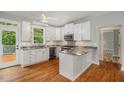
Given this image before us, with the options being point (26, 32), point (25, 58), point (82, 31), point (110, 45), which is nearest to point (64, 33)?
point (82, 31)

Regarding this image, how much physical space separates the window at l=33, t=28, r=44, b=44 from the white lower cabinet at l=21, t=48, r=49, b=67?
74 cm

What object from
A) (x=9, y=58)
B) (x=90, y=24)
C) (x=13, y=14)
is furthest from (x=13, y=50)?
(x=90, y=24)

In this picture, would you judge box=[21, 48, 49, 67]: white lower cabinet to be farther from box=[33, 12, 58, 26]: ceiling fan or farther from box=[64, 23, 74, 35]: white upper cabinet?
box=[64, 23, 74, 35]: white upper cabinet

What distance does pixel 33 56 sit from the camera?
436 cm

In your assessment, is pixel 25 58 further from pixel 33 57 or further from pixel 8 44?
pixel 8 44

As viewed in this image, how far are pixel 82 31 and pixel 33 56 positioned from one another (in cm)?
265

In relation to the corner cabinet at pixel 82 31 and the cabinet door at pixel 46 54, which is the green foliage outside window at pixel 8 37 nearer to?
the cabinet door at pixel 46 54

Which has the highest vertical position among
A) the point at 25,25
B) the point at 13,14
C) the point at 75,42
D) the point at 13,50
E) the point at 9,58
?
the point at 13,14

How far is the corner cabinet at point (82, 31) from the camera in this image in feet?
14.8

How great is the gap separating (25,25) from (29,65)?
1840 mm

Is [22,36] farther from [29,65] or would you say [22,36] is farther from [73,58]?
[73,58]
